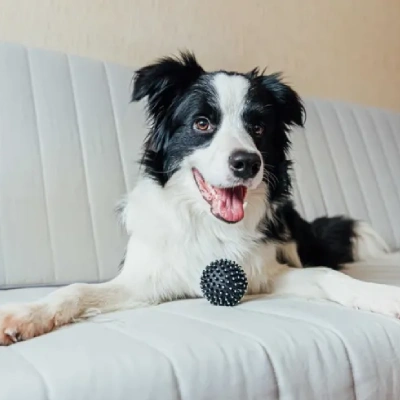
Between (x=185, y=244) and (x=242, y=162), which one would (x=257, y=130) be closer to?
(x=242, y=162)

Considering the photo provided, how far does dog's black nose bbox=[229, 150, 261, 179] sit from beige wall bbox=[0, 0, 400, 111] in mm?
1084

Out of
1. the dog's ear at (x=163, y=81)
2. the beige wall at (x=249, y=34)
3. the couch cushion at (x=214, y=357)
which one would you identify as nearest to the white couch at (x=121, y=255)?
the couch cushion at (x=214, y=357)

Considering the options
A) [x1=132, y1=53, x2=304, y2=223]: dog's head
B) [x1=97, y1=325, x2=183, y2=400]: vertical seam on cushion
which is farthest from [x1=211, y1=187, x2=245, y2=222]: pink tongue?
[x1=97, y1=325, x2=183, y2=400]: vertical seam on cushion

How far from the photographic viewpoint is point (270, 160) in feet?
4.79

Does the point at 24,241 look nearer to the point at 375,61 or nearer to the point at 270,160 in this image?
the point at 270,160

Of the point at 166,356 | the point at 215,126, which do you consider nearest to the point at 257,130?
the point at 215,126

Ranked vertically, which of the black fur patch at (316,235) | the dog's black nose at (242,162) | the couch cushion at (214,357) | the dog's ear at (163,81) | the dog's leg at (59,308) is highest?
the dog's ear at (163,81)

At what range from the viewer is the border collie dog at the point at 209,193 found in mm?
1282

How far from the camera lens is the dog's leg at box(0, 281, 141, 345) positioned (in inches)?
37.3

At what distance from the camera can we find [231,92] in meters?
1.39

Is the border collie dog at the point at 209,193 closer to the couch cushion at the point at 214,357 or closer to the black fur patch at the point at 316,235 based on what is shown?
the black fur patch at the point at 316,235

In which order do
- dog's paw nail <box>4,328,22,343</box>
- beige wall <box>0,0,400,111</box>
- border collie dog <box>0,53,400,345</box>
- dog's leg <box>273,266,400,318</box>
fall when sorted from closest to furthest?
1. dog's paw nail <box>4,328,22,343</box>
2. dog's leg <box>273,266,400,318</box>
3. border collie dog <box>0,53,400,345</box>
4. beige wall <box>0,0,400,111</box>

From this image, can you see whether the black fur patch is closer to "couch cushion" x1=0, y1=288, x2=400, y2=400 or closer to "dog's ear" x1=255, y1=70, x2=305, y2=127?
"dog's ear" x1=255, y1=70, x2=305, y2=127

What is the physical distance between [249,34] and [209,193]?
1460mm
